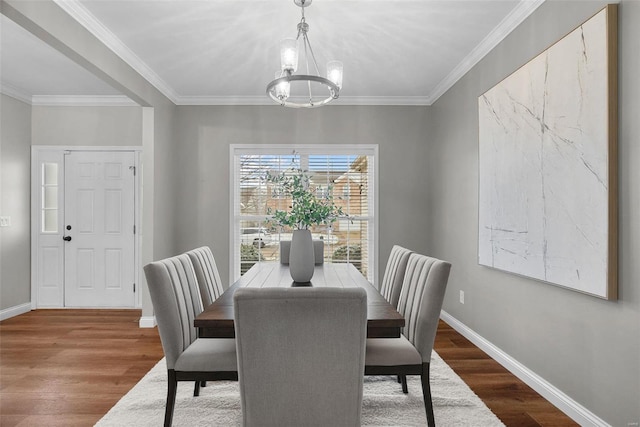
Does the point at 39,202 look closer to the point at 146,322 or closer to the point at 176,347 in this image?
the point at 146,322

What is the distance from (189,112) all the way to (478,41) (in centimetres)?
332

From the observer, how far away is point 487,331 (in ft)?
10.8

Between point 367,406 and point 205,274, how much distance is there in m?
1.32

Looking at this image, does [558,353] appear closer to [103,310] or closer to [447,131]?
[447,131]

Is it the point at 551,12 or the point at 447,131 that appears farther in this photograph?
the point at 447,131

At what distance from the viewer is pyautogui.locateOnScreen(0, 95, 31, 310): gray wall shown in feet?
14.3

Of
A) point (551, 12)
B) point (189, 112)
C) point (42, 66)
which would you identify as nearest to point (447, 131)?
point (551, 12)

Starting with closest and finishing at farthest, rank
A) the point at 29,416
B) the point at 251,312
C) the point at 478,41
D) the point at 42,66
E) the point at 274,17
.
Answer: the point at 251,312 → the point at 29,416 → the point at 274,17 → the point at 478,41 → the point at 42,66

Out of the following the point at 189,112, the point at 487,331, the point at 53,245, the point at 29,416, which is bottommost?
the point at 29,416

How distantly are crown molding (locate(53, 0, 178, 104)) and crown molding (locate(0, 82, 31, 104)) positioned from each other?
171cm

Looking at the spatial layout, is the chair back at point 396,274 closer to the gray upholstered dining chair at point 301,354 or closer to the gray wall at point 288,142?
the gray upholstered dining chair at point 301,354

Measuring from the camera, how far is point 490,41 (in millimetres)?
3170

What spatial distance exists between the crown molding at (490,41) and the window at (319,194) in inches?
44.7

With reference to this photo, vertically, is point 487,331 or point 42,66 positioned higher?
point 42,66
